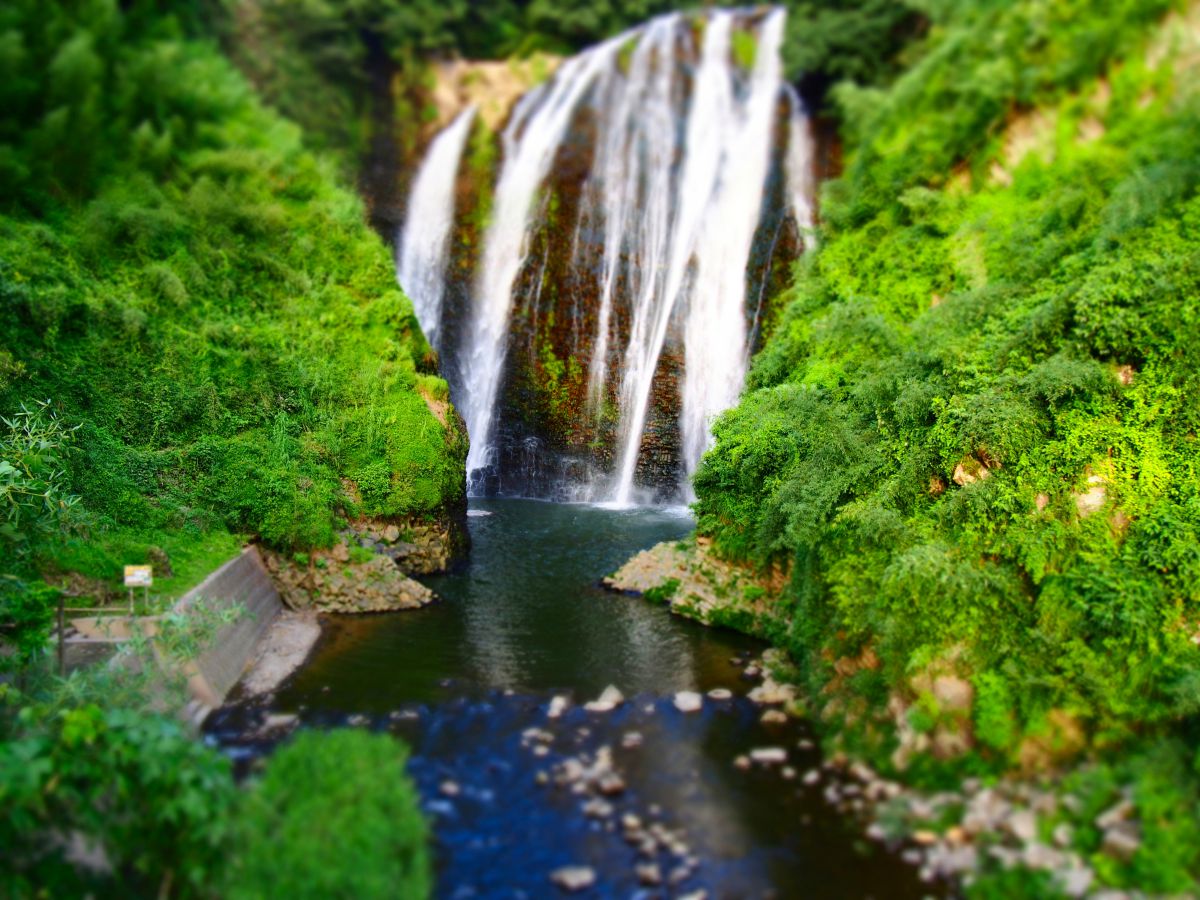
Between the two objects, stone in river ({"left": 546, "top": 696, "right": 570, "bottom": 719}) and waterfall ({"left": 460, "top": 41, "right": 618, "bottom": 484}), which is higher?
waterfall ({"left": 460, "top": 41, "right": 618, "bottom": 484})

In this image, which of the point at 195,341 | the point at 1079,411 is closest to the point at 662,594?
the point at 1079,411

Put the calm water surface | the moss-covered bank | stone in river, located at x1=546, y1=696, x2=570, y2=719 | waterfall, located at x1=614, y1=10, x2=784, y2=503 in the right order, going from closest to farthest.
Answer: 1. the calm water surface
2. the moss-covered bank
3. stone in river, located at x1=546, y1=696, x2=570, y2=719
4. waterfall, located at x1=614, y1=10, x2=784, y2=503

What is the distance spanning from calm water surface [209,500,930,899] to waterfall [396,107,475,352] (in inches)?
386

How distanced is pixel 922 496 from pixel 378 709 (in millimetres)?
7430

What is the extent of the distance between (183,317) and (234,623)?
310 inches

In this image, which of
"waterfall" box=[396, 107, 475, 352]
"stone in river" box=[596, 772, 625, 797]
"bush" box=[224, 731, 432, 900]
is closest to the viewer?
"bush" box=[224, 731, 432, 900]

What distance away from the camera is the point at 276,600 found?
12.8m

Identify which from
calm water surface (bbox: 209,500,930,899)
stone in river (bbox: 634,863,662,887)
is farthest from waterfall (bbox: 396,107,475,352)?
stone in river (bbox: 634,863,662,887)

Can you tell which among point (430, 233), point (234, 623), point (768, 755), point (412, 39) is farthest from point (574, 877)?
point (412, 39)

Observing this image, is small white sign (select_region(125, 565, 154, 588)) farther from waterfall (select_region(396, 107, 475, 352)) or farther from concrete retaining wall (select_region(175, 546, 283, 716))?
waterfall (select_region(396, 107, 475, 352))

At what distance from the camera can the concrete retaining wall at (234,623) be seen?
945cm

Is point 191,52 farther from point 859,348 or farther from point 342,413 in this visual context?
point 859,348

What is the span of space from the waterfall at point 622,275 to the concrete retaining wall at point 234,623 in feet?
28.0

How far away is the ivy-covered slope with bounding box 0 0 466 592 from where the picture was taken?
42.5 feet
